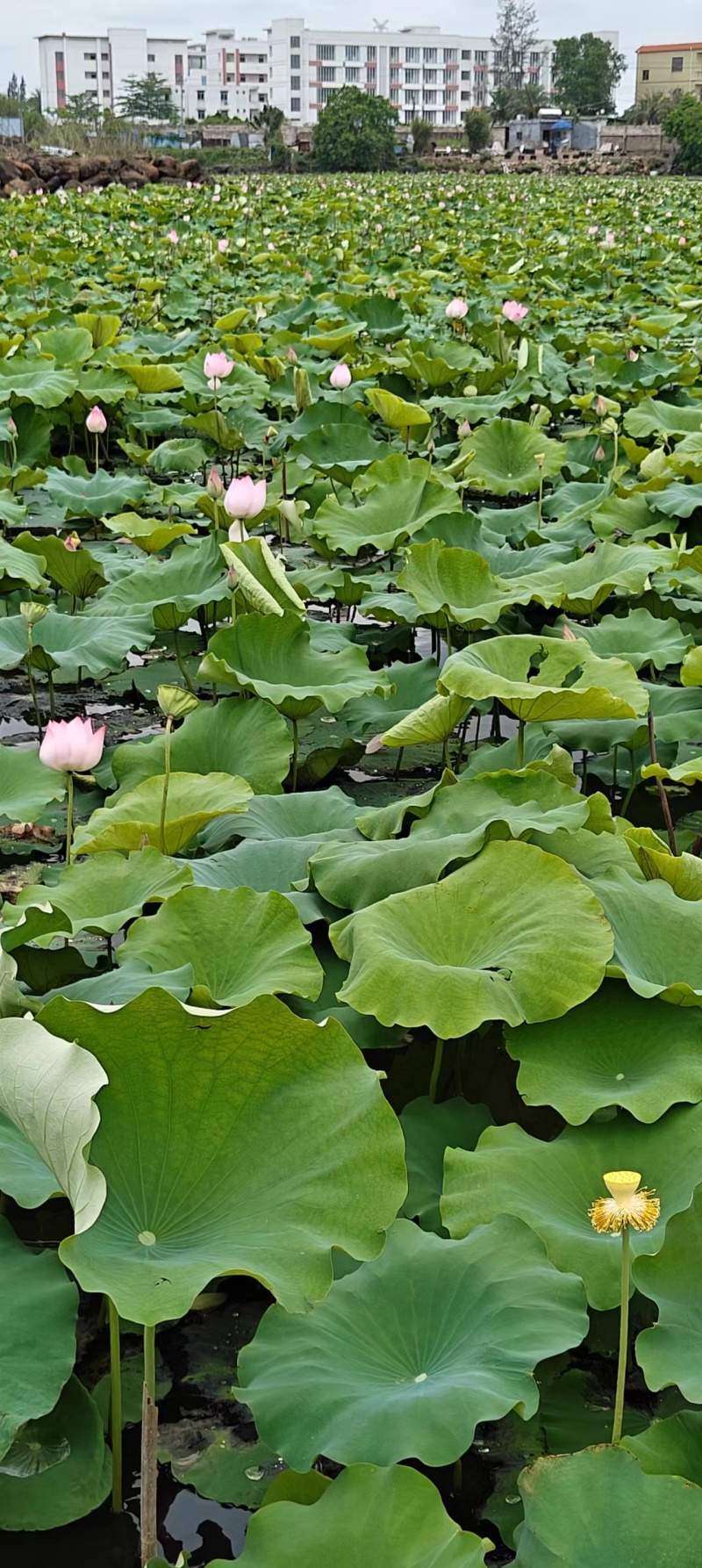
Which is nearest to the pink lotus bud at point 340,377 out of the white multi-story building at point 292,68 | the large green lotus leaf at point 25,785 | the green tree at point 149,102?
the large green lotus leaf at point 25,785

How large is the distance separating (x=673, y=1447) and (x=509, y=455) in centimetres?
304

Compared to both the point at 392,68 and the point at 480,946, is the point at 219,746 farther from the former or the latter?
the point at 392,68

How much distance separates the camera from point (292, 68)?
3492 inches

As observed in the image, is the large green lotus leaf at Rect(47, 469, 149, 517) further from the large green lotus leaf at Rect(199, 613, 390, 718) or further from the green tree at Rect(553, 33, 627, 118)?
the green tree at Rect(553, 33, 627, 118)

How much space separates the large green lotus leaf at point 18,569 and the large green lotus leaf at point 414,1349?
6.05 ft

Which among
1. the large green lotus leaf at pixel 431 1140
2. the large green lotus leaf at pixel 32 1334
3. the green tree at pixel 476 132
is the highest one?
the green tree at pixel 476 132

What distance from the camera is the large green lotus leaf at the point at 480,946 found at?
128cm

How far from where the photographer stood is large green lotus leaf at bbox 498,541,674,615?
2383 millimetres

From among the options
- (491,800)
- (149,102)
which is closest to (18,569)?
(491,800)

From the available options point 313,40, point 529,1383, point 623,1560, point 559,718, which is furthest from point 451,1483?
point 313,40

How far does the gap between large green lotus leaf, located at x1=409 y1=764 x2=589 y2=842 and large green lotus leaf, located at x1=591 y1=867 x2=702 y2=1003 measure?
0.54ft

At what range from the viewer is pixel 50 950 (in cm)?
146

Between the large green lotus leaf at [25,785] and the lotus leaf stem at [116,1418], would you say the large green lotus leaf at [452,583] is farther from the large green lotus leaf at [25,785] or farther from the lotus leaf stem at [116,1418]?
the lotus leaf stem at [116,1418]

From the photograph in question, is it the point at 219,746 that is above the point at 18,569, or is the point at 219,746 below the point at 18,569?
below
